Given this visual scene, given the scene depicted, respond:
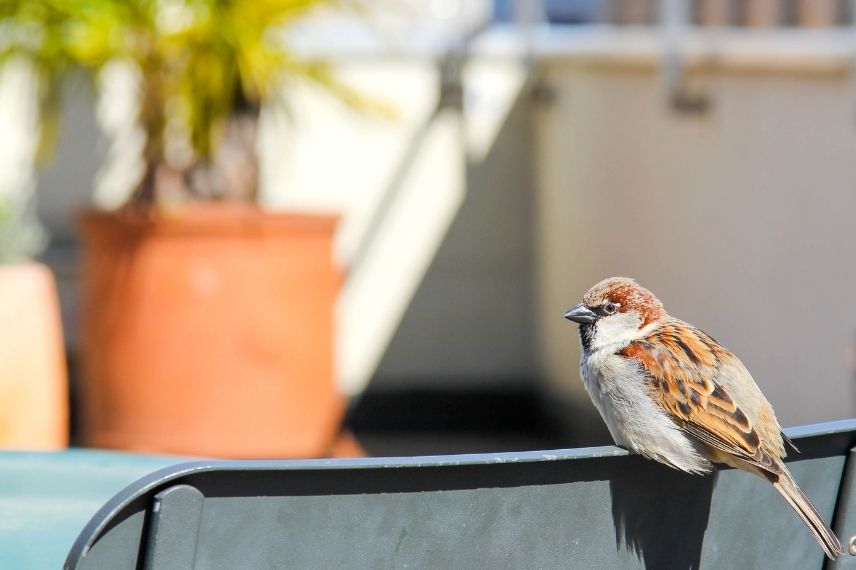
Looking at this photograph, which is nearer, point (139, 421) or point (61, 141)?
point (139, 421)

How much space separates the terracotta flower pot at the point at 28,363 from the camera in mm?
4453

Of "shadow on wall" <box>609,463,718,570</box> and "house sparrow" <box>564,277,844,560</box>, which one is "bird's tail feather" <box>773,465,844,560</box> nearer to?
"shadow on wall" <box>609,463,718,570</box>

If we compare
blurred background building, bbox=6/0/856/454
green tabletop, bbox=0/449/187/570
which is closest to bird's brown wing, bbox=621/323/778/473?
green tabletop, bbox=0/449/187/570

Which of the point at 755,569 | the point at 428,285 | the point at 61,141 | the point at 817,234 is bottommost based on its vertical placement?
the point at 428,285

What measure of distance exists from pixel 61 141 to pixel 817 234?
3.69 meters

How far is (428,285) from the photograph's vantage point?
6.38 m

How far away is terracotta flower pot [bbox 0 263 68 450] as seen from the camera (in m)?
4.45

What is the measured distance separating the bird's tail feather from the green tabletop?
0.85 metres

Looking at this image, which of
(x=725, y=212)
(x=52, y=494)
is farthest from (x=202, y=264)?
(x=52, y=494)

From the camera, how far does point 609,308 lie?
2379mm

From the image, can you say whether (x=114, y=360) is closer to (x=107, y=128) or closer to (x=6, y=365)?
(x=6, y=365)

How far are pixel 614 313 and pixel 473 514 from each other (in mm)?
1143

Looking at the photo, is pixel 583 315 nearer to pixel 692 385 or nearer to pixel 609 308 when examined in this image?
pixel 609 308

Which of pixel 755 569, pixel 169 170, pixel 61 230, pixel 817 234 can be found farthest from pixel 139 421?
pixel 755 569
